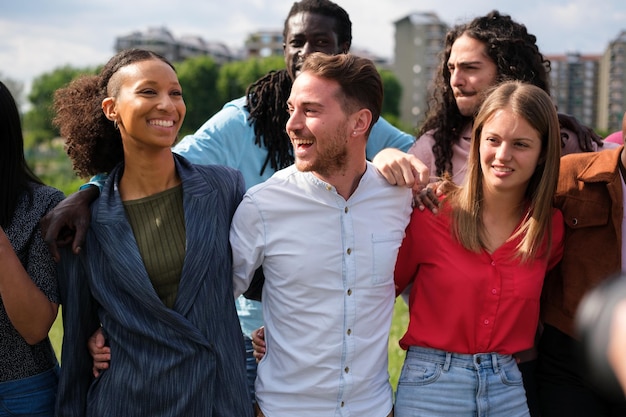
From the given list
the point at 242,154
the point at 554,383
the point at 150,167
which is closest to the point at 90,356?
the point at 150,167

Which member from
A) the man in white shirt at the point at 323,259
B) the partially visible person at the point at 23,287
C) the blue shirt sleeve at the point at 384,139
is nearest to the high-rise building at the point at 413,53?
the blue shirt sleeve at the point at 384,139

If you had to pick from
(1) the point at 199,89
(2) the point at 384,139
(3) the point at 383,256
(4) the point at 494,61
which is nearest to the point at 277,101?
(2) the point at 384,139

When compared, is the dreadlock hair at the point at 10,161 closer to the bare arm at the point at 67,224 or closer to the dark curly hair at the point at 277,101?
the bare arm at the point at 67,224

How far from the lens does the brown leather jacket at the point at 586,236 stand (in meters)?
3.53

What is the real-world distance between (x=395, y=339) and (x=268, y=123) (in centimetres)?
447

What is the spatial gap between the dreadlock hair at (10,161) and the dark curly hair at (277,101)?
53.4 inches

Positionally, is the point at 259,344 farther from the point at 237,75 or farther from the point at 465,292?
the point at 237,75

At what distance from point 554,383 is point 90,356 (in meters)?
2.15

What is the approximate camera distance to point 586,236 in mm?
3586

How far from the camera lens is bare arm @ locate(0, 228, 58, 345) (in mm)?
3088

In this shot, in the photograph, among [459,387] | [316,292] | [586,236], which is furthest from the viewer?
[586,236]

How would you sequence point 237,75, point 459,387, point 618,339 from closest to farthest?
point 618,339 → point 459,387 → point 237,75

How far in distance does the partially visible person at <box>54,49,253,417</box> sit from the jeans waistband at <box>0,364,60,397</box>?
164 millimetres

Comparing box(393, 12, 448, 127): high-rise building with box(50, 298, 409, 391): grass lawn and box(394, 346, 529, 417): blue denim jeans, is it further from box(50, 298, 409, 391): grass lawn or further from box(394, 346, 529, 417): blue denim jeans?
box(394, 346, 529, 417): blue denim jeans
